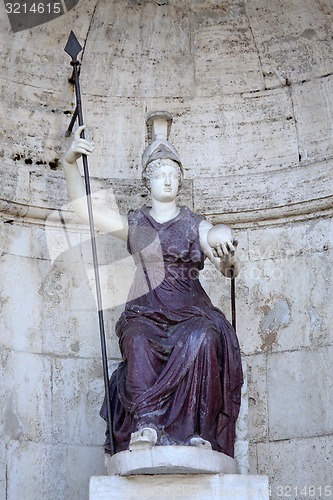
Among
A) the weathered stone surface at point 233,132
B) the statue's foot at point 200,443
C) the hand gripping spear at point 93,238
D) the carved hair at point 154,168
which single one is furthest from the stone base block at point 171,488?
the weathered stone surface at point 233,132

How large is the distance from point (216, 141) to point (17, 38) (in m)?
1.23

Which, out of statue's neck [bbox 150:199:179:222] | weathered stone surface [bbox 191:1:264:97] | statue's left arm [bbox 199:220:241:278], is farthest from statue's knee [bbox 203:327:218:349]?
weathered stone surface [bbox 191:1:264:97]

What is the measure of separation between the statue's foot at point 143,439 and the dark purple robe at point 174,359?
0.06m

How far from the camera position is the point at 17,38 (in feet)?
28.5

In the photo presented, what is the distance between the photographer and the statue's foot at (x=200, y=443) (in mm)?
6980

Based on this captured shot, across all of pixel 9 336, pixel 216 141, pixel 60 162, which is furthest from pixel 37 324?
pixel 216 141

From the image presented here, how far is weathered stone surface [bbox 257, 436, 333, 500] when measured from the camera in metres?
7.88

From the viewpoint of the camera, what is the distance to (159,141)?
7906 millimetres

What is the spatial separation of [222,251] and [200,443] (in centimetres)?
96

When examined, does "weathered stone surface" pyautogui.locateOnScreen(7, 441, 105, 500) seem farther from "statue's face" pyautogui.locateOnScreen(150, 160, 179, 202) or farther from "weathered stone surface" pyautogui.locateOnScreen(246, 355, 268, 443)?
"statue's face" pyautogui.locateOnScreen(150, 160, 179, 202)

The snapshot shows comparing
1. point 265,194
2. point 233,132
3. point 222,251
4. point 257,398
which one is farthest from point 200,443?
point 233,132

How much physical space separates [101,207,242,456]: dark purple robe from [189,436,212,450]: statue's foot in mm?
31

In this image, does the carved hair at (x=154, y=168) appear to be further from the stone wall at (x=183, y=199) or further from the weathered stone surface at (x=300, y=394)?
the weathered stone surface at (x=300, y=394)

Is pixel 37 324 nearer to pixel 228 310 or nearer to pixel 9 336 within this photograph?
pixel 9 336
